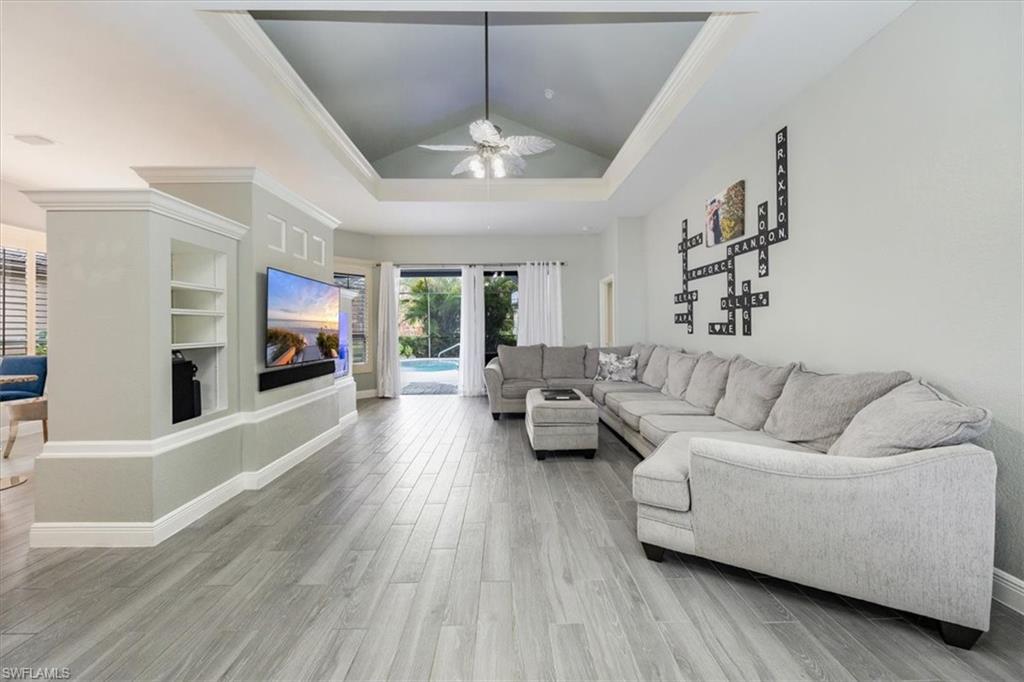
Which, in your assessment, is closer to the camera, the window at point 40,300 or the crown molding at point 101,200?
the crown molding at point 101,200

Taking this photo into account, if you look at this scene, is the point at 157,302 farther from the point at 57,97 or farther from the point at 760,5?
the point at 760,5

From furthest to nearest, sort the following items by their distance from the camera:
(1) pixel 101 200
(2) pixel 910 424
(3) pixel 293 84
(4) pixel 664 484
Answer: (3) pixel 293 84
(1) pixel 101 200
(4) pixel 664 484
(2) pixel 910 424

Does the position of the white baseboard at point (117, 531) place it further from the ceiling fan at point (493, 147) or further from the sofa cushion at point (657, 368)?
the sofa cushion at point (657, 368)

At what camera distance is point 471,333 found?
778 cm

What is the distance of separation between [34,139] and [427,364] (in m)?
5.91

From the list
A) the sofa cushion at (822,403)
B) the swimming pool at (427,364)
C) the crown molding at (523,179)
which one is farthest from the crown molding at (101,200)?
the swimming pool at (427,364)

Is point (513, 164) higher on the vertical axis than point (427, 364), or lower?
higher

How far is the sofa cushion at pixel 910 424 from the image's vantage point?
158cm

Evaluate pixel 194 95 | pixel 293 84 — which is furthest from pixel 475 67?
pixel 194 95

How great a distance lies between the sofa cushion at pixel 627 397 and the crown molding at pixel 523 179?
8.15 feet

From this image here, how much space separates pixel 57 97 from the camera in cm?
310

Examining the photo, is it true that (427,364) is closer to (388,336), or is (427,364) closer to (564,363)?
(388,336)

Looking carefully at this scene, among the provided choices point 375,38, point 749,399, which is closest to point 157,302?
point 375,38

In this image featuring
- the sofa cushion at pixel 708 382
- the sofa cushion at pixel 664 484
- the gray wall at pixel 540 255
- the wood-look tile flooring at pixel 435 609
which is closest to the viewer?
the wood-look tile flooring at pixel 435 609
